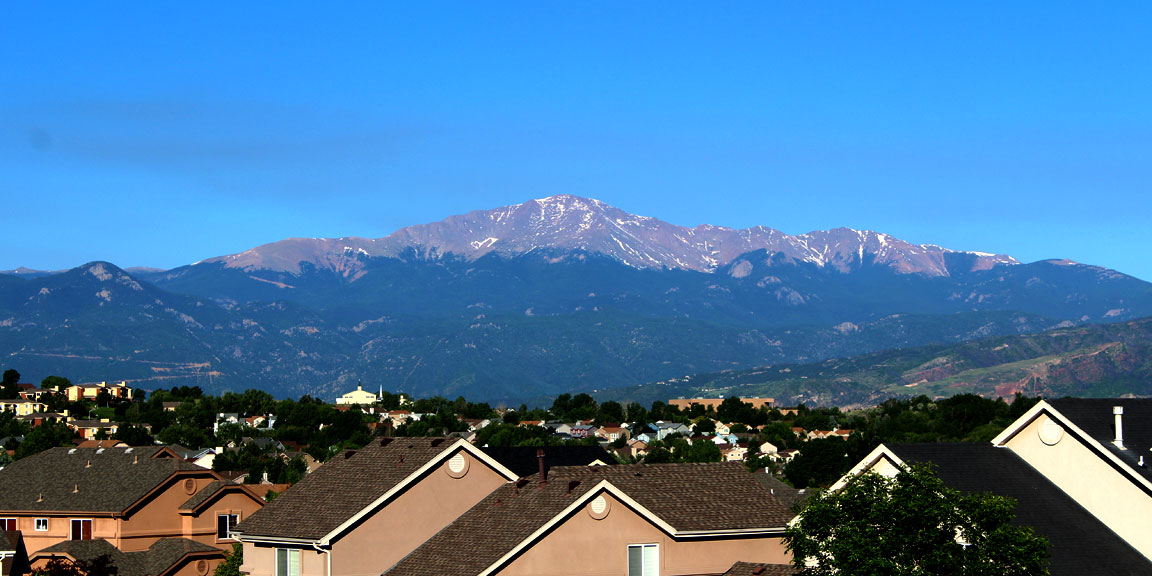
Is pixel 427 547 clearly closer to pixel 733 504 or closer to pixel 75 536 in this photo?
pixel 733 504

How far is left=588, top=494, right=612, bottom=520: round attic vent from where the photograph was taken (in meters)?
37.8

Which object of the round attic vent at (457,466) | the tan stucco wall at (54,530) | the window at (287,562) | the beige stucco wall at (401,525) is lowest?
the tan stucco wall at (54,530)

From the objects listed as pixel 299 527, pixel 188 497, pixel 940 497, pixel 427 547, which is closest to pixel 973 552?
pixel 940 497

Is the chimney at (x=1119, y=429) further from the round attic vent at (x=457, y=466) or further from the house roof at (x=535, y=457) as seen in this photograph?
the house roof at (x=535, y=457)

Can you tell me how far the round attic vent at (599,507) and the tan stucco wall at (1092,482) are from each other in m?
10.5

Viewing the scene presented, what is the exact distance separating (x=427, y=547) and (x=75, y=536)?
35.5 metres

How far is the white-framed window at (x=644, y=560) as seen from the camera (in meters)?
38.2

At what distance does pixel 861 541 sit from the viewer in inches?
1231

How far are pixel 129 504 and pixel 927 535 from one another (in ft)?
149

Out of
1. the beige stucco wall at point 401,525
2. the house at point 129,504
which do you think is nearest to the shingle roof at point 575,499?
the beige stucco wall at point 401,525

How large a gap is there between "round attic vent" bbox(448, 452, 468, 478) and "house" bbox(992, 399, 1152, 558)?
13716 mm

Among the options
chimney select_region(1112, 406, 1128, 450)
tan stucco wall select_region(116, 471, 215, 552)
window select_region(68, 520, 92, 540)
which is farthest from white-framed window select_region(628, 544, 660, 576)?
window select_region(68, 520, 92, 540)

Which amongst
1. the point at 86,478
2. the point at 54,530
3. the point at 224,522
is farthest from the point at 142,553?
the point at 86,478

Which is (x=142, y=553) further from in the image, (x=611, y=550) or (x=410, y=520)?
(x=611, y=550)
